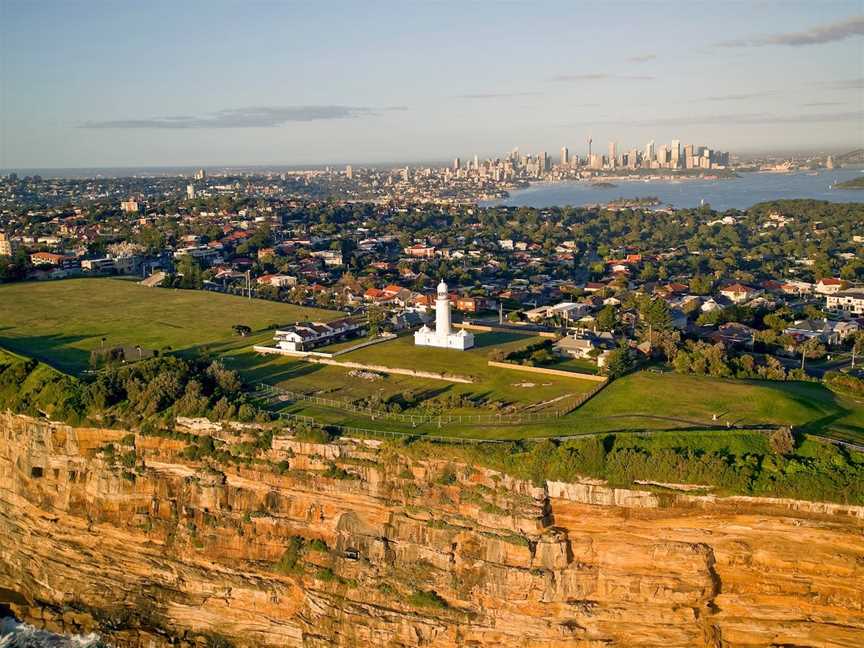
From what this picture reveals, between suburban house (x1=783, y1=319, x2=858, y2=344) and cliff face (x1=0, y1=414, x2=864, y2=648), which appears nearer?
cliff face (x1=0, y1=414, x2=864, y2=648)

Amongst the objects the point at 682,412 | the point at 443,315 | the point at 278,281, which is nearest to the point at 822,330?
the point at 682,412

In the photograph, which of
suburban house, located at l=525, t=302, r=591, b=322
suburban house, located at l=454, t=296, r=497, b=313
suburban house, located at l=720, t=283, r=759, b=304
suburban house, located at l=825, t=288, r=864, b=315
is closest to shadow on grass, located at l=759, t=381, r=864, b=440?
suburban house, located at l=525, t=302, r=591, b=322

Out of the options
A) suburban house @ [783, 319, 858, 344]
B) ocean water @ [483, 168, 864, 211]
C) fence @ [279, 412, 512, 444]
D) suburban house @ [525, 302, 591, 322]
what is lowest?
fence @ [279, 412, 512, 444]

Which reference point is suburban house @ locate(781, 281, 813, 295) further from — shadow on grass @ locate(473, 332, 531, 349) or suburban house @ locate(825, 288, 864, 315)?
shadow on grass @ locate(473, 332, 531, 349)

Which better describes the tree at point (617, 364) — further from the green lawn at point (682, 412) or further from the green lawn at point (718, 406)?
the green lawn at point (682, 412)

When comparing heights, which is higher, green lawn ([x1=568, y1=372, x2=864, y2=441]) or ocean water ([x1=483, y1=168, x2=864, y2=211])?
ocean water ([x1=483, y1=168, x2=864, y2=211])

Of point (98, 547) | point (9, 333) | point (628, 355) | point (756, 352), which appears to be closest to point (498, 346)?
point (628, 355)

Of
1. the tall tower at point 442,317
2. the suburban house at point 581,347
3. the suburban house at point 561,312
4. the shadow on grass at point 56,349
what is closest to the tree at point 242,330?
the shadow on grass at point 56,349
